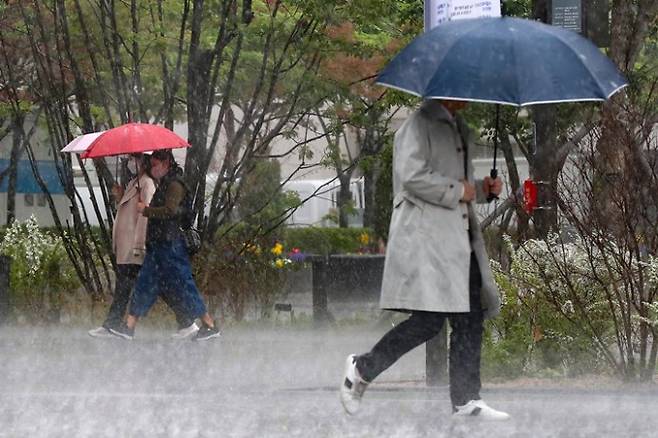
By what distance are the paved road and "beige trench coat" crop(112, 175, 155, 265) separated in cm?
81

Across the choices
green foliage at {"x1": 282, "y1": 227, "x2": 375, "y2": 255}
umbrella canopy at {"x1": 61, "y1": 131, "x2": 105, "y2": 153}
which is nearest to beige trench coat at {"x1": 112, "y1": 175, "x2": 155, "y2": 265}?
umbrella canopy at {"x1": 61, "y1": 131, "x2": 105, "y2": 153}

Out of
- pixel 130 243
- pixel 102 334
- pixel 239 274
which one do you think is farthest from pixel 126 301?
pixel 239 274

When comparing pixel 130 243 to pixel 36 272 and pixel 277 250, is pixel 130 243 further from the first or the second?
pixel 277 250

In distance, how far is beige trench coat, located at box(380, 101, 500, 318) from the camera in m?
7.62

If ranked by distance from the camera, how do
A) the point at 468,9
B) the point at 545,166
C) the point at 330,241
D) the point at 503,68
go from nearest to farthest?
1. the point at 503,68
2. the point at 468,9
3. the point at 545,166
4. the point at 330,241

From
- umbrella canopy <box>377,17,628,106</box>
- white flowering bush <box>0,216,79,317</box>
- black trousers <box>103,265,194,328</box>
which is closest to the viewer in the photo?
umbrella canopy <box>377,17,628,106</box>

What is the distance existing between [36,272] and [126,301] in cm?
349

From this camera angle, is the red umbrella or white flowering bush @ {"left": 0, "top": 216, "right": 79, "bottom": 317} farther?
white flowering bush @ {"left": 0, "top": 216, "right": 79, "bottom": 317}

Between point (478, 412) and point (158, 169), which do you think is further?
point (158, 169)

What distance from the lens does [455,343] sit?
795 cm

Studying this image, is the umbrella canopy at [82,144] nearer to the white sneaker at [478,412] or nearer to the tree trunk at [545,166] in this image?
the tree trunk at [545,166]

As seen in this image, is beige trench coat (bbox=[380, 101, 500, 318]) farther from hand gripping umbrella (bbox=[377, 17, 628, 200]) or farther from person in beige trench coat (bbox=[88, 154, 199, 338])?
person in beige trench coat (bbox=[88, 154, 199, 338])

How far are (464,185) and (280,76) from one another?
9234 mm

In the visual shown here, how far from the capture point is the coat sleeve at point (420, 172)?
763 cm
